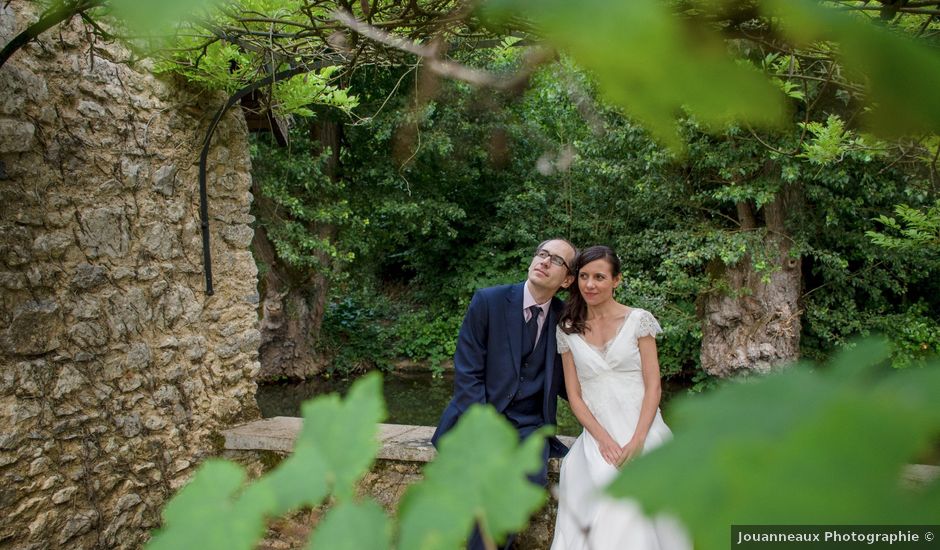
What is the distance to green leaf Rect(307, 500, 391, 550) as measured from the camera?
0.72ft

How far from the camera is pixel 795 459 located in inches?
6.5

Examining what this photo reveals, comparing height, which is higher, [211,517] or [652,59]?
[652,59]

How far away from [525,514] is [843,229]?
24.7 feet

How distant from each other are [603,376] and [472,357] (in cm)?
57

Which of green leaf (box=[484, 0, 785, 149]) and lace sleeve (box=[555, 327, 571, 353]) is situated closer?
green leaf (box=[484, 0, 785, 149])

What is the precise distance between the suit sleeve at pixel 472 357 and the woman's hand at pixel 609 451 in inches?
20.4

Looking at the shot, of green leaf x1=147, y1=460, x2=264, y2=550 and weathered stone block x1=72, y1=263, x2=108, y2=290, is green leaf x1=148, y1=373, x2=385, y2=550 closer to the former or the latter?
green leaf x1=147, y1=460, x2=264, y2=550

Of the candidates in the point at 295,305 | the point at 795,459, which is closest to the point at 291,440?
the point at 795,459

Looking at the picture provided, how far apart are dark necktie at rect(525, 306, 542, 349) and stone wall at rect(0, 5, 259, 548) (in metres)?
1.41

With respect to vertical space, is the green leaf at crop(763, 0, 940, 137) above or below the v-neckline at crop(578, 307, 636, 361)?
above

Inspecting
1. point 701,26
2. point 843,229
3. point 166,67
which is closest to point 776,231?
point 843,229

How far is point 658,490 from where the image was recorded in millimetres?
182

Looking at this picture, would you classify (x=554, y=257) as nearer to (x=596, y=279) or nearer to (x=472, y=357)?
(x=596, y=279)

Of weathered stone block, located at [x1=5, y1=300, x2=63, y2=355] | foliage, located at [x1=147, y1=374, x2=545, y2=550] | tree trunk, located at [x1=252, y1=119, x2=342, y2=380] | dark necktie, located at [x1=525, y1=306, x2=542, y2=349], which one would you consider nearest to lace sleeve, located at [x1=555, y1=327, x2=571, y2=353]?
dark necktie, located at [x1=525, y1=306, x2=542, y2=349]
